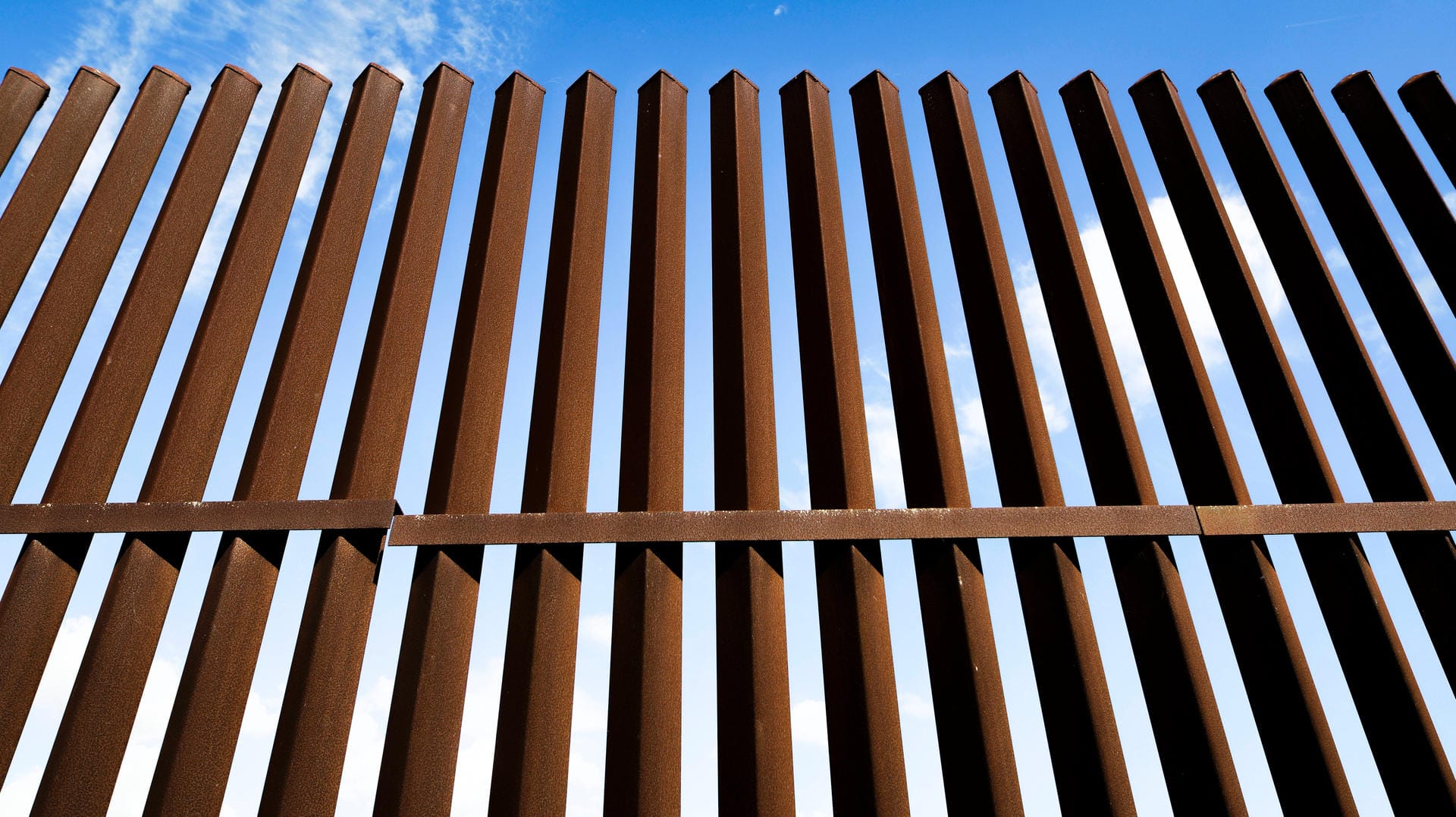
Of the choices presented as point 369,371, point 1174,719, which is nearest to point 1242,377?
point 1174,719

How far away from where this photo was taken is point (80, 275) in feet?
10.6

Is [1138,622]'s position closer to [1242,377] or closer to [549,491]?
[1242,377]

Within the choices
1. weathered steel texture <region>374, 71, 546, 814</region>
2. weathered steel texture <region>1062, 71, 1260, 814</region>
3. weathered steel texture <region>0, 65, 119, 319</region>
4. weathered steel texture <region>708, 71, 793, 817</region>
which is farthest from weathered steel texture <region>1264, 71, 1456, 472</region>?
weathered steel texture <region>0, 65, 119, 319</region>

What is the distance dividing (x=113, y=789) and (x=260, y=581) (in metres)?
0.59

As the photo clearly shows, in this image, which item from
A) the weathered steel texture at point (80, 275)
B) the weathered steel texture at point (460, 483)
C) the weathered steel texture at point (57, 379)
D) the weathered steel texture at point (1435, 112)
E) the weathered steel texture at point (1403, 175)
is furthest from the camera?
the weathered steel texture at point (1435, 112)

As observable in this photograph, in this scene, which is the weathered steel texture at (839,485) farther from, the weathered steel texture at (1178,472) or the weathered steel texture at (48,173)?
the weathered steel texture at (48,173)

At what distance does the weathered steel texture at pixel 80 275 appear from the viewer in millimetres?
2871

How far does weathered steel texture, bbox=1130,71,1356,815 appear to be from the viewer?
7.64 feet

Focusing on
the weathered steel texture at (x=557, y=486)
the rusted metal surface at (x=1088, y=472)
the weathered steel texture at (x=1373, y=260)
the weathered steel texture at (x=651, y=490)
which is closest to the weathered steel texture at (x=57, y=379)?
the weathered steel texture at (x=557, y=486)

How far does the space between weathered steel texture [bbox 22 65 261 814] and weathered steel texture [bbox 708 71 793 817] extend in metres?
1.54

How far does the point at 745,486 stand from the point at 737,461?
0.30ft

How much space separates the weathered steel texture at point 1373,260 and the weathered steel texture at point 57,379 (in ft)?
12.7

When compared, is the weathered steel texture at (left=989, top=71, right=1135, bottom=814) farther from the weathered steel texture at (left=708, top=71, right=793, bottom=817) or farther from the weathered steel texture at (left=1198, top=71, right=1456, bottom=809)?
the weathered steel texture at (left=708, top=71, right=793, bottom=817)

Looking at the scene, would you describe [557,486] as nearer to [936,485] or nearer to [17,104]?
[936,485]
